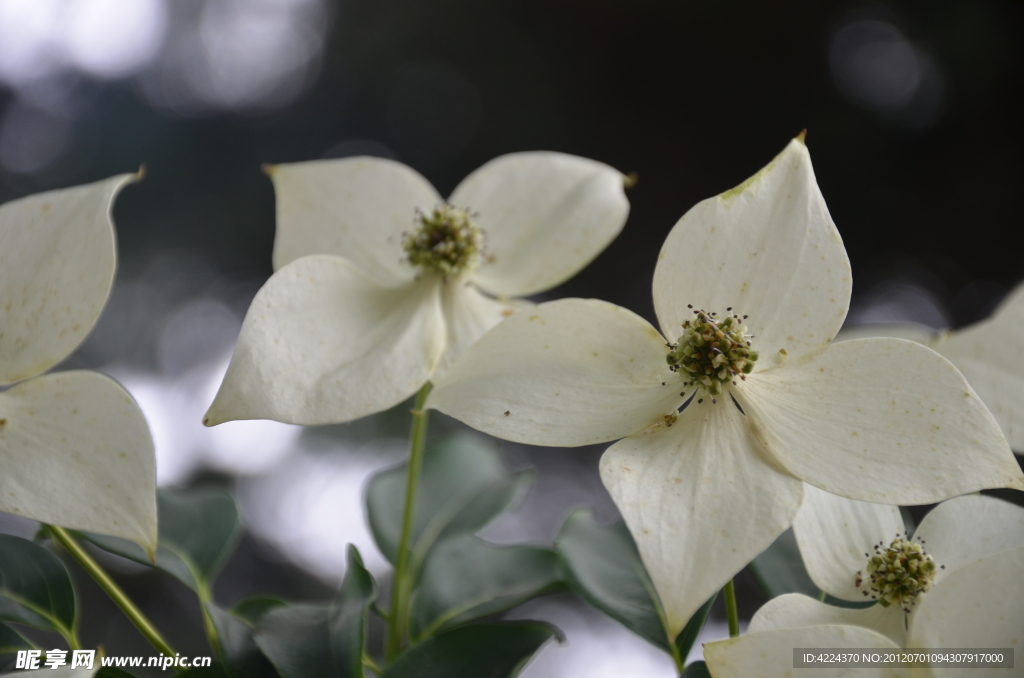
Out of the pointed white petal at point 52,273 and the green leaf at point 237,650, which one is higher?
the pointed white petal at point 52,273

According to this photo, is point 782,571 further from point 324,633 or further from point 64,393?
point 64,393

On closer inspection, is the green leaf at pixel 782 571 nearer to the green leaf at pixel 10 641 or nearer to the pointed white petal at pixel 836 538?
the pointed white petal at pixel 836 538

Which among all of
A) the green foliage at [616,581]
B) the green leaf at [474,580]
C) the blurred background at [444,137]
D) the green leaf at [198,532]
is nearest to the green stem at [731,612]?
the green foliage at [616,581]

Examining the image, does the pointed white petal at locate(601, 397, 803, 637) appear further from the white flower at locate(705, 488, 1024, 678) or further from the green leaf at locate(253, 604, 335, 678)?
the green leaf at locate(253, 604, 335, 678)

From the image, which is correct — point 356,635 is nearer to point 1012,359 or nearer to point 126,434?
point 126,434

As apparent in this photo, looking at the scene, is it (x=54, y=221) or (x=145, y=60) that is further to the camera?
(x=145, y=60)

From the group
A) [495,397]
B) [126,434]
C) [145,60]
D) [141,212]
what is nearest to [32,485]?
[126,434]

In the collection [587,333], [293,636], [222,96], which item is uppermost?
[222,96]
